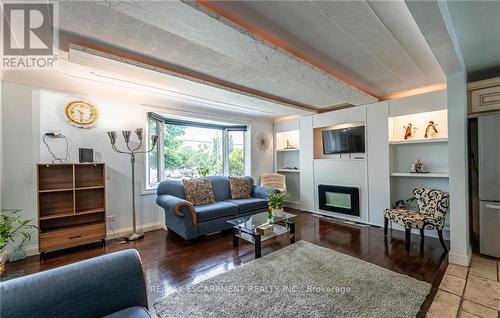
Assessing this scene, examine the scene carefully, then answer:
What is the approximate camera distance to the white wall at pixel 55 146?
2.70 meters

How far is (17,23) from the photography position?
1627 mm

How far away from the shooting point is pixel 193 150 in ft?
15.1

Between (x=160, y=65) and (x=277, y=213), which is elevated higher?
(x=160, y=65)

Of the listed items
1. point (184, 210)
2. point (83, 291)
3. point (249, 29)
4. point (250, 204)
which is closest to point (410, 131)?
point (250, 204)

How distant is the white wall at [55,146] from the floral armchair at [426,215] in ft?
12.6

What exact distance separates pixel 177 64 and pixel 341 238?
3298 millimetres

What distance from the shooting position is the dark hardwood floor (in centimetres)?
224

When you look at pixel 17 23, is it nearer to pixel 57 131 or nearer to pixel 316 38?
pixel 57 131

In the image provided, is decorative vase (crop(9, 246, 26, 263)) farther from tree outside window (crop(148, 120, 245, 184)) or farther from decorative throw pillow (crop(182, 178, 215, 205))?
decorative throw pillow (crop(182, 178, 215, 205))

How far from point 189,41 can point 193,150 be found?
2.92m

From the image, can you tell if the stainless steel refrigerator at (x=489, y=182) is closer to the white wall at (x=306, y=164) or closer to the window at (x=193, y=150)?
the white wall at (x=306, y=164)

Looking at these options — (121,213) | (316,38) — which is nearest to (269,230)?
(316,38)

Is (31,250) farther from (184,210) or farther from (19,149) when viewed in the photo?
(184,210)

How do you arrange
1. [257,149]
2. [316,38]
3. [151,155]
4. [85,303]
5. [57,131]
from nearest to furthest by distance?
[85,303] → [316,38] → [57,131] → [151,155] → [257,149]
